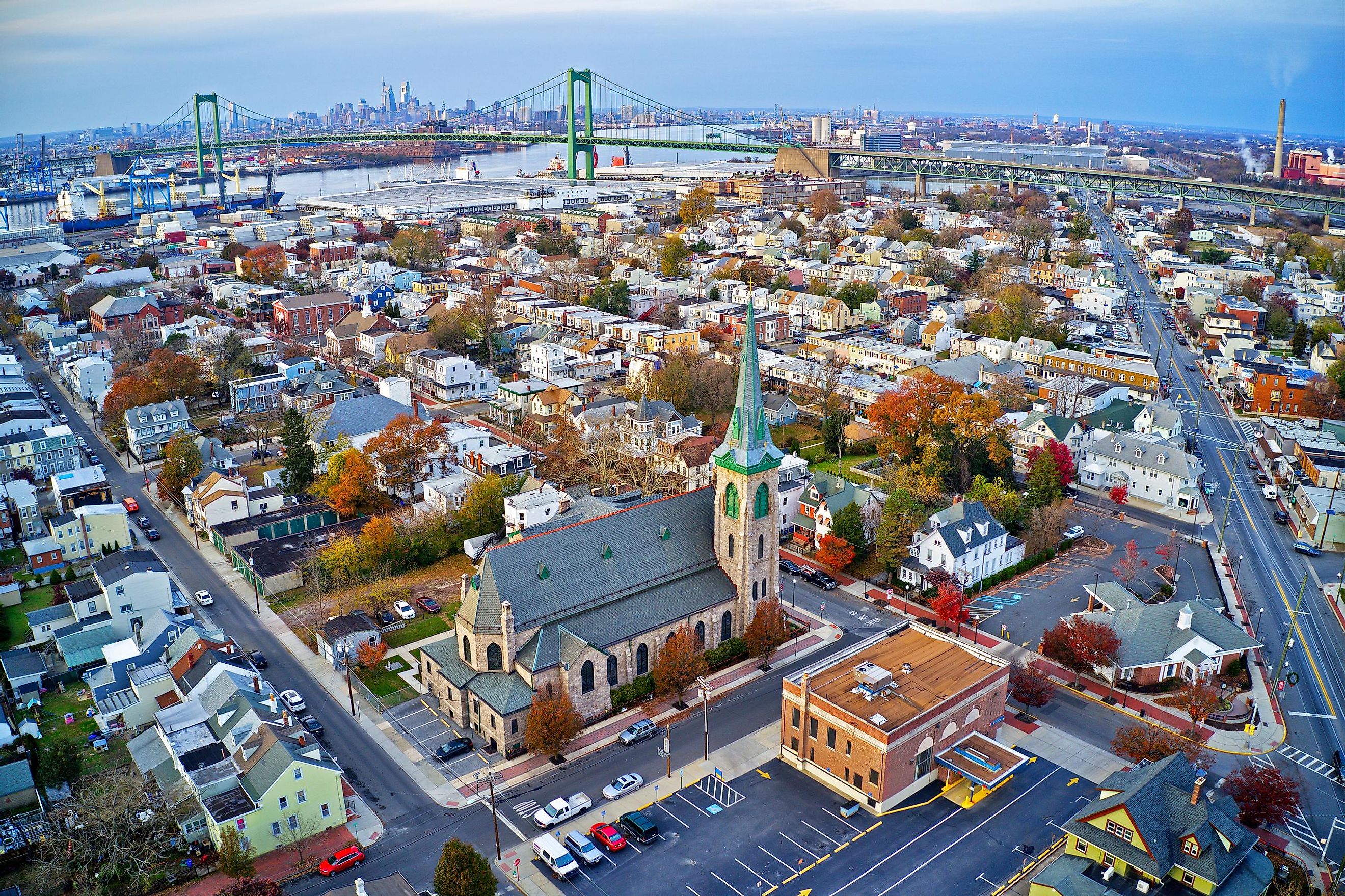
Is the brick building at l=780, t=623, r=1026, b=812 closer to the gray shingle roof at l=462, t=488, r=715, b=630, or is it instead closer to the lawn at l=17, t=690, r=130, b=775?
the gray shingle roof at l=462, t=488, r=715, b=630

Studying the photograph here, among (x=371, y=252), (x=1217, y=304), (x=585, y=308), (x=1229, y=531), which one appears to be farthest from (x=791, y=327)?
(x=371, y=252)

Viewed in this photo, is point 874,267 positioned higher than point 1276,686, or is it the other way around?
point 874,267

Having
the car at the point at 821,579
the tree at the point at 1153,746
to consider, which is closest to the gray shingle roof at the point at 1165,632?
the tree at the point at 1153,746

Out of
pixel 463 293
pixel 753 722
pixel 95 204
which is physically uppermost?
pixel 95 204

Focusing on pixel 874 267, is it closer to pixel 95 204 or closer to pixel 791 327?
pixel 791 327

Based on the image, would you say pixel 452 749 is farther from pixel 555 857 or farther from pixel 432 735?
pixel 555 857

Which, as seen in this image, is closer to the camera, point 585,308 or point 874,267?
point 585,308

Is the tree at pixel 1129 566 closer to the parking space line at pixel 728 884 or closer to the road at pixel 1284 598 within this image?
the road at pixel 1284 598

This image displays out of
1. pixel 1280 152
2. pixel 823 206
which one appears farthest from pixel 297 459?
pixel 1280 152
